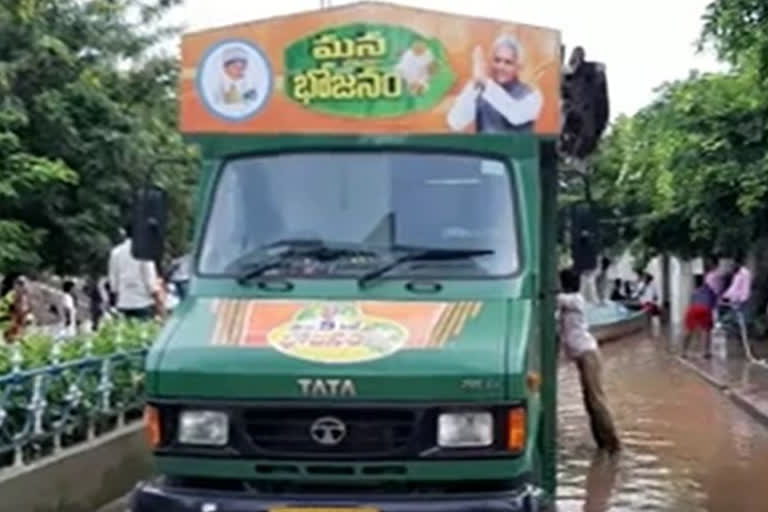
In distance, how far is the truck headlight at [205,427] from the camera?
7.02 m

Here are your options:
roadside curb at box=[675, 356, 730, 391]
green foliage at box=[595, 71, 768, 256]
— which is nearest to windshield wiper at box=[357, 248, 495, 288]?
roadside curb at box=[675, 356, 730, 391]

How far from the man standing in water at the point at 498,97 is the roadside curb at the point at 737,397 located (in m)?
9.67

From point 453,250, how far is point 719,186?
2105cm

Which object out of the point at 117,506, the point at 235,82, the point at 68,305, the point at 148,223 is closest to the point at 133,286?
the point at 117,506

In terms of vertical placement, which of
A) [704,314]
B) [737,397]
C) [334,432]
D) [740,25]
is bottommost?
[737,397]

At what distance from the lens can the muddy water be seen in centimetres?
1161

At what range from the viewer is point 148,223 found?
8.57 m

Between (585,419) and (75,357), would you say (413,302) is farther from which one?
(585,419)

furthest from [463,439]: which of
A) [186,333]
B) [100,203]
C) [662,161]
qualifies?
[662,161]

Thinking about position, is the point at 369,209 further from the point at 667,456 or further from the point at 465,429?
the point at 667,456

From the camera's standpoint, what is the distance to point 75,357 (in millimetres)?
10508

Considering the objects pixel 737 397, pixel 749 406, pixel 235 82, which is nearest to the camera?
pixel 235 82

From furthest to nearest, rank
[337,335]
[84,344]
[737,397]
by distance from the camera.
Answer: [737,397] → [84,344] → [337,335]

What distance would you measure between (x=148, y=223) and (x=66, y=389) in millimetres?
2025
